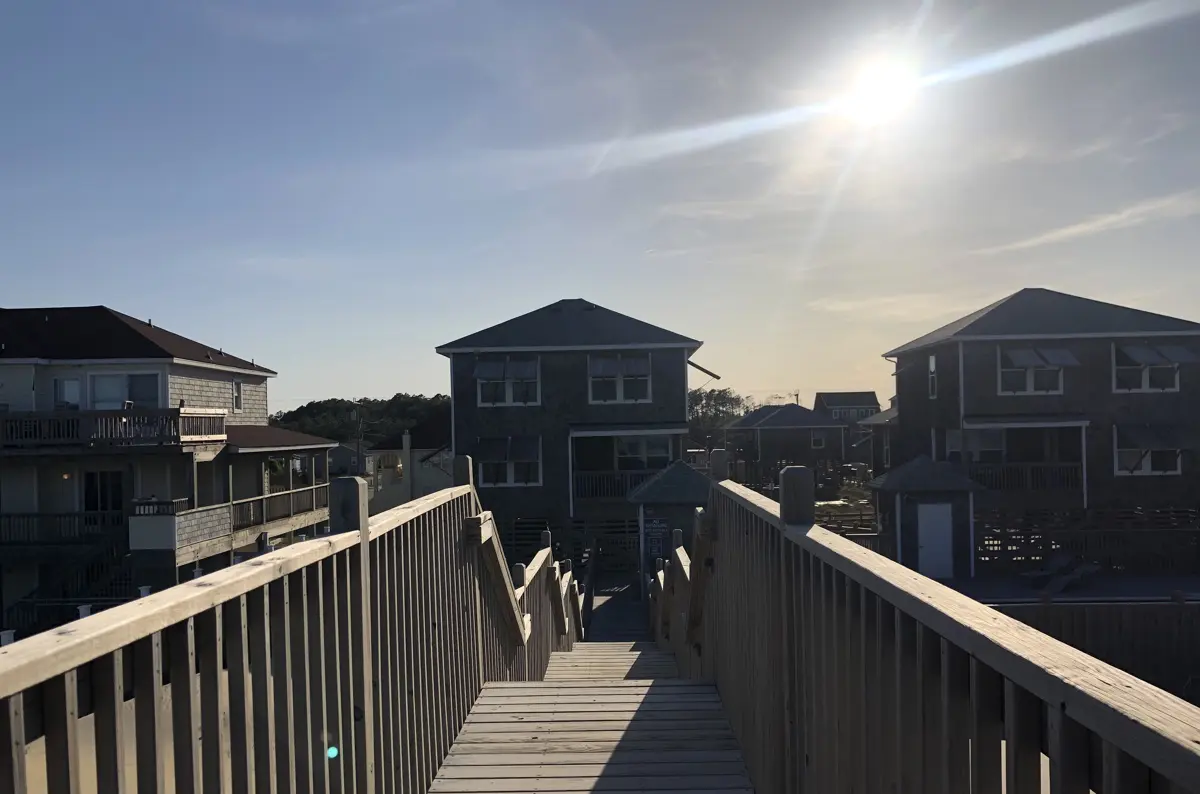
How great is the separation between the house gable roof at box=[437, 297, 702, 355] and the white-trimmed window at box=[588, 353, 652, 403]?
0.43m

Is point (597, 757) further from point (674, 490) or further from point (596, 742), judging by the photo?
point (674, 490)

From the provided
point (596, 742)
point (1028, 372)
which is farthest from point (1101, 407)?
point (596, 742)

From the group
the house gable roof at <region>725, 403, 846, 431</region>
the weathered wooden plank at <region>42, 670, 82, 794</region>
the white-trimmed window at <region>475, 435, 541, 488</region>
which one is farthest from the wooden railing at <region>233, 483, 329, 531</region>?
the house gable roof at <region>725, 403, 846, 431</region>

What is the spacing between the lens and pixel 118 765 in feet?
4.85

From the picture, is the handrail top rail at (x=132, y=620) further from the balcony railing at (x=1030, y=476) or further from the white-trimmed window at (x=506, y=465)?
the balcony railing at (x=1030, y=476)

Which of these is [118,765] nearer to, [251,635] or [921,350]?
[251,635]

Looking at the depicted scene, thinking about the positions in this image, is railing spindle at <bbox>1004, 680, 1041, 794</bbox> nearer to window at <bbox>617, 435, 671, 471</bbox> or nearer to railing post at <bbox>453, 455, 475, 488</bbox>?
railing post at <bbox>453, 455, 475, 488</bbox>

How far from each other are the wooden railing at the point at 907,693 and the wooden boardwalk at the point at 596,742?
36 centimetres

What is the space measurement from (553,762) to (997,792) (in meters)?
3.27

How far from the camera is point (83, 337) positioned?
23.0 metres

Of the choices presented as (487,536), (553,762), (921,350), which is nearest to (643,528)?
(921,350)

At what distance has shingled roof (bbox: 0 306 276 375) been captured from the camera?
72.7ft

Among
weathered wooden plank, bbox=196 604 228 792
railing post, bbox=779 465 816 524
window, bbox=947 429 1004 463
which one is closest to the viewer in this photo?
weathered wooden plank, bbox=196 604 228 792

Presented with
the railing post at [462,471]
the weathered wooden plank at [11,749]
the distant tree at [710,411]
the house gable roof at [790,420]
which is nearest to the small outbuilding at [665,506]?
the railing post at [462,471]
